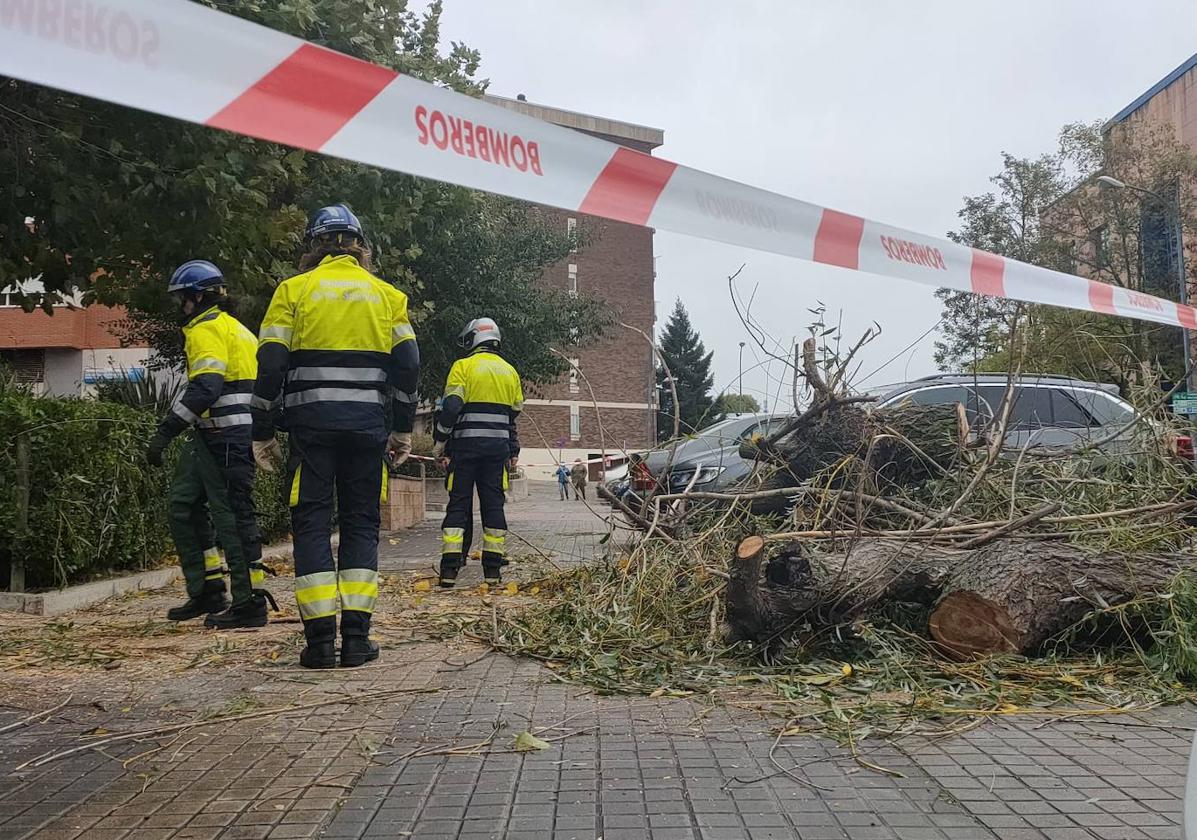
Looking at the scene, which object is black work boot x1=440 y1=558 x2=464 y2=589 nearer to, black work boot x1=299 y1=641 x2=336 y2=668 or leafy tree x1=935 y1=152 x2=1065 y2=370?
black work boot x1=299 y1=641 x2=336 y2=668

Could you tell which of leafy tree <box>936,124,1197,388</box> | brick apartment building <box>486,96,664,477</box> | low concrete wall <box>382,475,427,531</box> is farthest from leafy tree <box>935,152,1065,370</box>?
brick apartment building <box>486,96,664,477</box>

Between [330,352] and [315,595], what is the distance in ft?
3.80

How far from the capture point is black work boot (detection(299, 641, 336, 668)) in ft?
16.1

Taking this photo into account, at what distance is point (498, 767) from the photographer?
348 cm

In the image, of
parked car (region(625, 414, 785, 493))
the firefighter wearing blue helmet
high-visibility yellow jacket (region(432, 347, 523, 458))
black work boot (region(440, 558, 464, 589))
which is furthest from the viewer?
high-visibility yellow jacket (region(432, 347, 523, 458))

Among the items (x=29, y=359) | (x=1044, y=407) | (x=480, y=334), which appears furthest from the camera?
(x=29, y=359)

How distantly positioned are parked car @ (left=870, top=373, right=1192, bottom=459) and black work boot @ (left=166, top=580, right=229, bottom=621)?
436 cm

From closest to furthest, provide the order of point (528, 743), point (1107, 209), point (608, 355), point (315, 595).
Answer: point (528, 743) → point (315, 595) → point (1107, 209) → point (608, 355)

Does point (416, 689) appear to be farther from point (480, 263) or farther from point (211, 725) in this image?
point (480, 263)

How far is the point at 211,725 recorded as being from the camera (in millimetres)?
3967

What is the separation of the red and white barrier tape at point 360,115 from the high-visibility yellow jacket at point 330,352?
5.14 ft

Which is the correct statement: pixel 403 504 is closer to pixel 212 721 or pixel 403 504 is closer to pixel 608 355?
pixel 212 721

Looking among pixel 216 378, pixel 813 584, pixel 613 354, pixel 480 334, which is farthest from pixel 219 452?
pixel 613 354

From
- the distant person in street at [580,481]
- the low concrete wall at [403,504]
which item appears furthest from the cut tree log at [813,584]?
the low concrete wall at [403,504]
